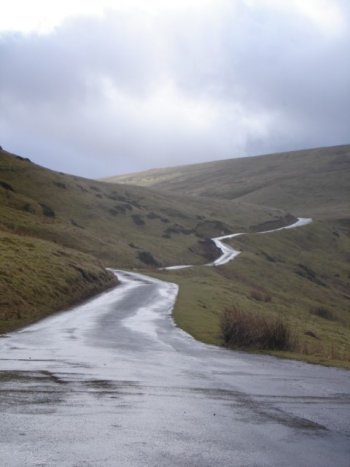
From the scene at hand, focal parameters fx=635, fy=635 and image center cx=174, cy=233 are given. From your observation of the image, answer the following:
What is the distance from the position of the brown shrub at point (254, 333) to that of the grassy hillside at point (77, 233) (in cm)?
952

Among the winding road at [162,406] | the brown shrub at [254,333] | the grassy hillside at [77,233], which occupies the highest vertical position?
the grassy hillside at [77,233]

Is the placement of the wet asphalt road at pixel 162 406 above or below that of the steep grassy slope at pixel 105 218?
below

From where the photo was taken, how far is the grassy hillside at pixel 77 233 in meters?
37.4

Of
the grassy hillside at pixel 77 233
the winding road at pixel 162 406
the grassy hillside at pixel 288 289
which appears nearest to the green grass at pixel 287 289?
the grassy hillside at pixel 288 289

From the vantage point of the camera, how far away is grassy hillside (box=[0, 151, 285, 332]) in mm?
37438

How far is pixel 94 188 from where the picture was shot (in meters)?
137

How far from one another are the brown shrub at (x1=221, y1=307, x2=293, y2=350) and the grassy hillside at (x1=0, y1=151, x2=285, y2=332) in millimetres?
9517

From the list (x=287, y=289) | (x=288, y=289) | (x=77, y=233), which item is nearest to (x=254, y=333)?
(x=77, y=233)

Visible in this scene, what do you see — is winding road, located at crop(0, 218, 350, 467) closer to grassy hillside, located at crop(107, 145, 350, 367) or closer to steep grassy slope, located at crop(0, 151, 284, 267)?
grassy hillside, located at crop(107, 145, 350, 367)

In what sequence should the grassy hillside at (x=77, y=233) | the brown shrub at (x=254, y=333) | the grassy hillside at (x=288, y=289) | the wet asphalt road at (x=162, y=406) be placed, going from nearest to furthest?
the wet asphalt road at (x=162, y=406) < the brown shrub at (x=254, y=333) < the grassy hillside at (x=288, y=289) < the grassy hillside at (x=77, y=233)

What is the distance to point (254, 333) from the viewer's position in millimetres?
A: 24219

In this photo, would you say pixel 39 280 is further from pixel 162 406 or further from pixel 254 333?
pixel 162 406

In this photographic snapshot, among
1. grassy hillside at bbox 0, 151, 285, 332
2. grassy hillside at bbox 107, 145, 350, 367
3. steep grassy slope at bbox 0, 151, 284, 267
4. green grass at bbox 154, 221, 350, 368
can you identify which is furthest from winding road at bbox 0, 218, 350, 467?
steep grassy slope at bbox 0, 151, 284, 267

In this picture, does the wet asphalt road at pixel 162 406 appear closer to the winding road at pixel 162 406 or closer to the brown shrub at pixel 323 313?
the winding road at pixel 162 406
